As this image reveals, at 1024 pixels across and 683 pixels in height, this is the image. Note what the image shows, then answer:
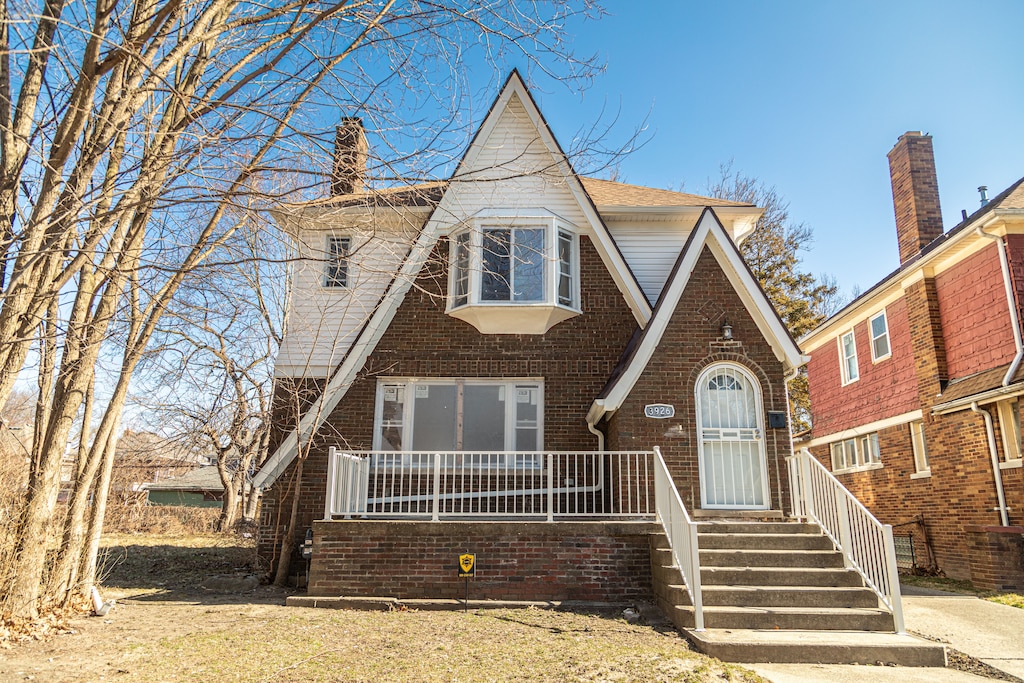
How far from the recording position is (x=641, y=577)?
9.09 m

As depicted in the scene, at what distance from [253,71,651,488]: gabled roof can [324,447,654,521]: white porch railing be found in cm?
121

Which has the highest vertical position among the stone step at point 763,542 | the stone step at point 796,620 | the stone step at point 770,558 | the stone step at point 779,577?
the stone step at point 763,542

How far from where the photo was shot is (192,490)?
43.6m

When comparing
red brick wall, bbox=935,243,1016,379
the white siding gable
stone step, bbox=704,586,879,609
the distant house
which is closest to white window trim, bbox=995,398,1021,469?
red brick wall, bbox=935,243,1016,379

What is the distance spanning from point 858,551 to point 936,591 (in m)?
4.88

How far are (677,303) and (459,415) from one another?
162 inches

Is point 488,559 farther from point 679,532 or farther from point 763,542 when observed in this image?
point 763,542

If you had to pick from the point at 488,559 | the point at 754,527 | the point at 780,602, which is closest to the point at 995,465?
the point at 754,527

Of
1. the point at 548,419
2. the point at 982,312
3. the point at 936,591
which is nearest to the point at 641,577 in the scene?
the point at 548,419

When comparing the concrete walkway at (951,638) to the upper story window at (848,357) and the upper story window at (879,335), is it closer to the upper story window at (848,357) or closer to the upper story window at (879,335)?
the upper story window at (879,335)

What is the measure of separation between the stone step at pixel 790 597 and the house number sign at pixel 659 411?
10.2ft

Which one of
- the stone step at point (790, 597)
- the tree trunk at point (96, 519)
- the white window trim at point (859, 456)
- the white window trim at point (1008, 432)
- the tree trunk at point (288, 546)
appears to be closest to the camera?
the stone step at point (790, 597)

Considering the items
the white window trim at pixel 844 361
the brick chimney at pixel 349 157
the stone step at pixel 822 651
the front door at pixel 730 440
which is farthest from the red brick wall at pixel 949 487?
the brick chimney at pixel 349 157

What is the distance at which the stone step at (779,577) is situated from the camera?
8117mm
